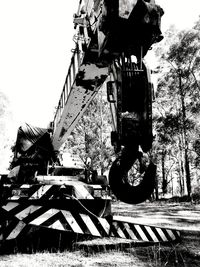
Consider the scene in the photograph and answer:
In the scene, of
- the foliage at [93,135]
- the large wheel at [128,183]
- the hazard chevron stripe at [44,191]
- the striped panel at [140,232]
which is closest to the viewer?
the large wheel at [128,183]

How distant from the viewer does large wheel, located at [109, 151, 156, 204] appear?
7.46 ft

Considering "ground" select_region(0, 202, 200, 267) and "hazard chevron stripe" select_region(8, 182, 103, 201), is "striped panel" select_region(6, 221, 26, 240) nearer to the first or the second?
"ground" select_region(0, 202, 200, 267)

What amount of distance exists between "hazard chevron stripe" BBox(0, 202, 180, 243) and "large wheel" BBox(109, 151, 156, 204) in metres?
1.57

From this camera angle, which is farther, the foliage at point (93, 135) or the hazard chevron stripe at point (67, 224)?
the foliage at point (93, 135)

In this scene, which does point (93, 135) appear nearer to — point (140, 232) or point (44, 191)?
point (44, 191)

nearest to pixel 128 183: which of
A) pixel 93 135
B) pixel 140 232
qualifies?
pixel 140 232

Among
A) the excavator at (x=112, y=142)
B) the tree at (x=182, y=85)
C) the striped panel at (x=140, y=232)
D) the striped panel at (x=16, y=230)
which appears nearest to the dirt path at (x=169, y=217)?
the striped panel at (x=140, y=232)

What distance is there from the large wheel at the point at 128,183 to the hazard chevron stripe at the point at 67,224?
5.13 feet

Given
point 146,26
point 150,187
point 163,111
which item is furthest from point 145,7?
point 163,111

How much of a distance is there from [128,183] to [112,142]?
1.25 feet

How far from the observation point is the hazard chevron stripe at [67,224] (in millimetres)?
3691

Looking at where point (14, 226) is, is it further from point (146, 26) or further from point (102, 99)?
point (102, 99)

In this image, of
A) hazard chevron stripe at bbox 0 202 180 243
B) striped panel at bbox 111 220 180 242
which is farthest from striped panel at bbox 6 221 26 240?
striped panel at bbox 111 220 180 242

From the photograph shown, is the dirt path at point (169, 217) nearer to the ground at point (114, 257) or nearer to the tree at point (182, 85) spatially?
the ground at point (114, 257)
